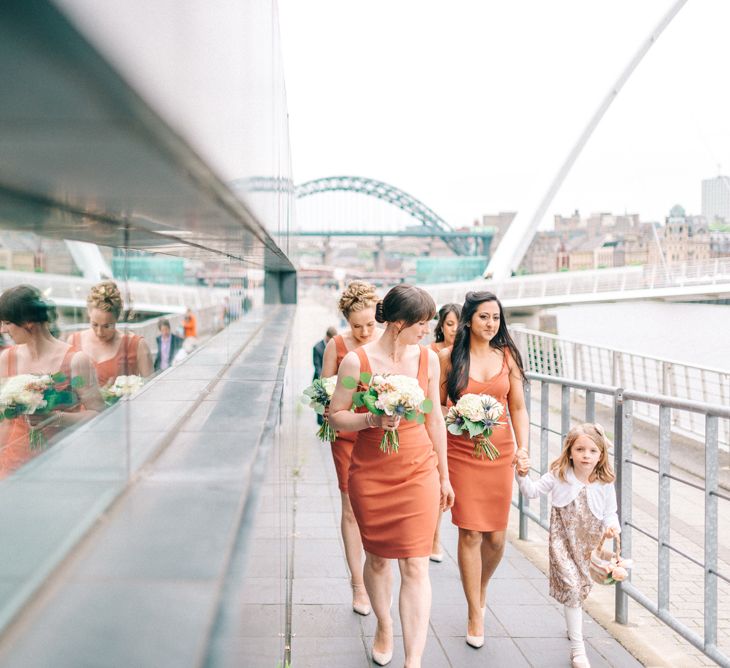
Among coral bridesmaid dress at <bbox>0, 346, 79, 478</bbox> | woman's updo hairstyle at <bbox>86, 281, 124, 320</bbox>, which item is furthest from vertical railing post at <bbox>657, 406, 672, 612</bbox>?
coral bridesmaid dress at <bbox>0, 346, 79, 478</bbox>

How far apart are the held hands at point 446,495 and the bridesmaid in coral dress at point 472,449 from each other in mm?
260

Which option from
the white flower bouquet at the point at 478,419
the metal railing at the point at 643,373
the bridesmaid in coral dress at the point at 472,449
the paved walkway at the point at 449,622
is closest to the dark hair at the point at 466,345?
the bridesmaid in coral dress at the point at 472,449

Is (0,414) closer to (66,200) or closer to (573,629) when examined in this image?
(66,200)

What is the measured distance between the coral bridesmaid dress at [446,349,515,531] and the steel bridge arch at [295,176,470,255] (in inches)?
4039

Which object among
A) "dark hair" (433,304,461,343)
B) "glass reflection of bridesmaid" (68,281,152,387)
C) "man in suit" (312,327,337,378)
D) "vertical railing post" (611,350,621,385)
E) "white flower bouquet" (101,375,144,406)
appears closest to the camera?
"glass reflection of bridesmaid" (68,281,152,387)

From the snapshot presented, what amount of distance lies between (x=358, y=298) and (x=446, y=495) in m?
1.18

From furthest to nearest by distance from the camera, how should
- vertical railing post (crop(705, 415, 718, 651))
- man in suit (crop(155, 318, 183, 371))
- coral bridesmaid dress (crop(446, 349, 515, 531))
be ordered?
coral bridesmaid dress (crop(446, 349, 515, 531))
vertical railing post (crop(705, 415, 718, 651))
man in suit (crop(155, 318, 183, 371))

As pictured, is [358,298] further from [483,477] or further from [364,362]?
[483,477]

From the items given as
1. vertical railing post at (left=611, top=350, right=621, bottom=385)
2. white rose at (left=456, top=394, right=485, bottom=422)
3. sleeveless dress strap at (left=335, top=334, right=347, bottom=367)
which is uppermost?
sleeveless dress strap at (left=335, top=334, right=347, bottom=367)

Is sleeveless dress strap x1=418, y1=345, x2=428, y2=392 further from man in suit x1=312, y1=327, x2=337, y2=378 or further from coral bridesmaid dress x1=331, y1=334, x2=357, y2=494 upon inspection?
man in suit x1=312, y1=327, x2=337, y2=378

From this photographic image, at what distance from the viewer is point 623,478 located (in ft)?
14.1

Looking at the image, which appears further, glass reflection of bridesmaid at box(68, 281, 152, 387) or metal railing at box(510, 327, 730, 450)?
metal railing at box(510, 327, 730, 450)

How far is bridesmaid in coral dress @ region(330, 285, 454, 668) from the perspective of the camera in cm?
346

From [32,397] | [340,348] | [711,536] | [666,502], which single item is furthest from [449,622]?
[32,397]
